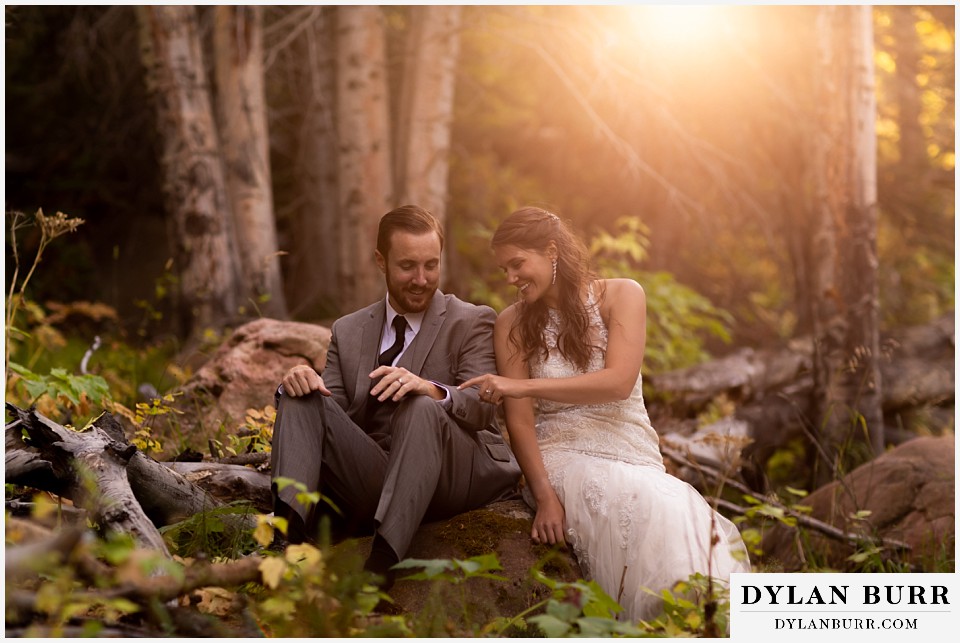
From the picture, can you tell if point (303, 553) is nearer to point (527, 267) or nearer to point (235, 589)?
point (235, 589)

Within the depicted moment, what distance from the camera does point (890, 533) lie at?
214 inches

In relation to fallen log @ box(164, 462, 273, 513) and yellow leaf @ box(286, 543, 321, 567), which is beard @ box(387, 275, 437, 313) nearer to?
fallen log @ box(164, 462, 273, 513)

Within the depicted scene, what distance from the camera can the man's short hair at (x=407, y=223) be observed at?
13.0ft

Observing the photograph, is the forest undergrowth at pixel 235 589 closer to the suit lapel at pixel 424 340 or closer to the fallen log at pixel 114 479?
the fallen log at pixel 114 479

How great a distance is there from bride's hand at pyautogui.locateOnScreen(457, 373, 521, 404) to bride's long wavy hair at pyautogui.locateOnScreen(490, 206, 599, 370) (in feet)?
1.28

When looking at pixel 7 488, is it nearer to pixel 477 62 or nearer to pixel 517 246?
pixel 517 246

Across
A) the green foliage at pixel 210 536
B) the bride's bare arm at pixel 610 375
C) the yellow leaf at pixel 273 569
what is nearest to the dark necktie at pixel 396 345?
the bride's bare arm at pixel 610 375

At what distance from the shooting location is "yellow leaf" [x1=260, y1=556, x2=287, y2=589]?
251cm

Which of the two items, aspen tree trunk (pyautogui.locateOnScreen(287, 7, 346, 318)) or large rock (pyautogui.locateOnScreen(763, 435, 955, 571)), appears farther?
aspen tree trunk (pyautogui.locateOnScreen(287, 7, 346, 318))

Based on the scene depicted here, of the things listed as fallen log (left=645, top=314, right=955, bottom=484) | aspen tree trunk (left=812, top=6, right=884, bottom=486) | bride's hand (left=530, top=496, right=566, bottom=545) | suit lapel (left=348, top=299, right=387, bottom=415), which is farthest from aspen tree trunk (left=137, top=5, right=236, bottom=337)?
aspen tree trunk (left=812, top=6, right=884, bottom=486)

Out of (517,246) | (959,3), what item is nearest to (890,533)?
(517,246)

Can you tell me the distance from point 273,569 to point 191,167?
555cm

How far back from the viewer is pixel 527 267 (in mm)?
4020

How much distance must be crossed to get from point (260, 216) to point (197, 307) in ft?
3.15
